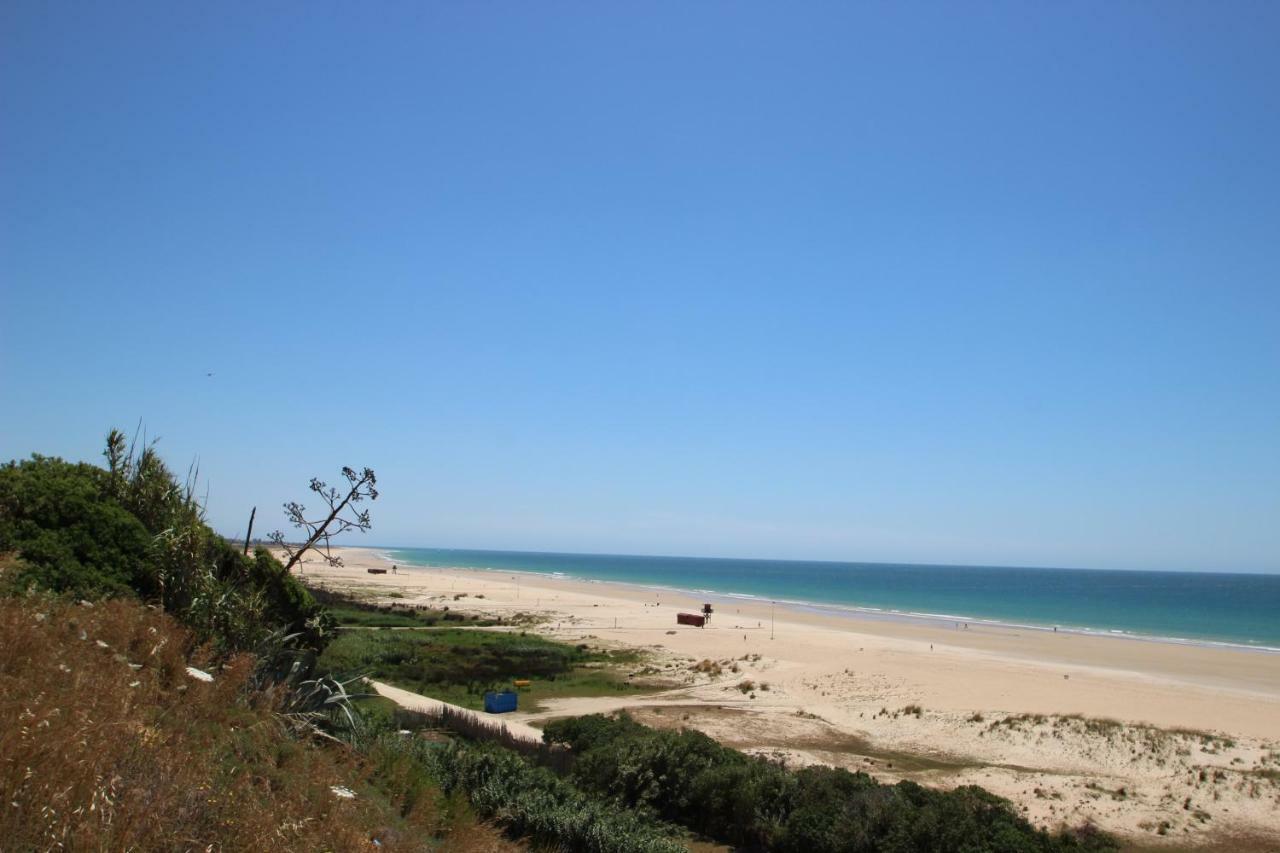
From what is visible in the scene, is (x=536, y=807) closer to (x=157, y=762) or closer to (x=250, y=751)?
(x=250, y=751)

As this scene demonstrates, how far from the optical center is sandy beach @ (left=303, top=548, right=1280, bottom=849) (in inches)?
701

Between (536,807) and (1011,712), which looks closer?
(536,807)

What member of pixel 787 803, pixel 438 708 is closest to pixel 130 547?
pixel 438 708

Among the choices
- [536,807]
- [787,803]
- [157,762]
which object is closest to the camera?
[157,762]

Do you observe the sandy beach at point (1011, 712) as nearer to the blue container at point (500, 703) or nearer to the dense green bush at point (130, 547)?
the blue container at point (500, 703)

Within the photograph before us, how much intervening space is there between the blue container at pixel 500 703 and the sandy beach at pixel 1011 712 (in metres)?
0.55

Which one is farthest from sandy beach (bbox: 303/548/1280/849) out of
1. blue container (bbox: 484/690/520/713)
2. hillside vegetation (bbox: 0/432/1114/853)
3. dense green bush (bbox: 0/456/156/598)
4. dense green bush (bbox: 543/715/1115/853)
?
dense green bush (bbox: 543/715/1115/853)

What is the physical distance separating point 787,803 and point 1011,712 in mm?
18537

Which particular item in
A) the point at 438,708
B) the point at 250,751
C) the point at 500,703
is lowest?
the point at 500,703

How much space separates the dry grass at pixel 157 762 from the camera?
4.07m

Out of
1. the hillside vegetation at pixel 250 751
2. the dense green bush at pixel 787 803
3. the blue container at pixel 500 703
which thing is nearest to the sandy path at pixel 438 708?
the blue container at pixel 500 703

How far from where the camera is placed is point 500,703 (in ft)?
80.3

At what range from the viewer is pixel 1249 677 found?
42.8 metres

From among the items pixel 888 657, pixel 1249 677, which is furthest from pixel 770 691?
pixel 1249 677
